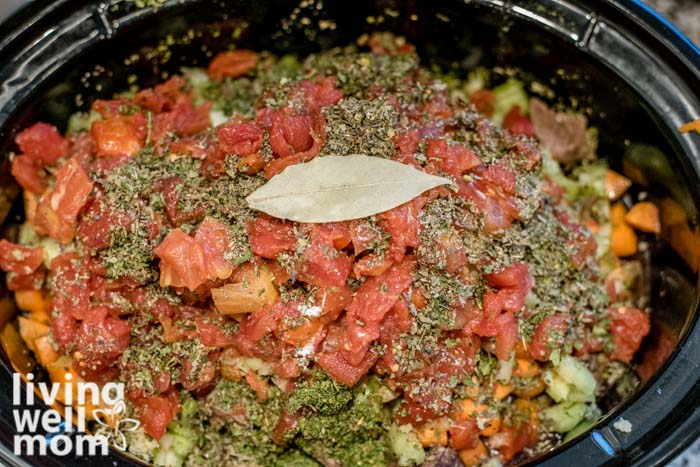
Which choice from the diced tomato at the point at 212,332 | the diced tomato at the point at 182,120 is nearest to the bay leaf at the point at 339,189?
the diced tomato at the point at 212,332

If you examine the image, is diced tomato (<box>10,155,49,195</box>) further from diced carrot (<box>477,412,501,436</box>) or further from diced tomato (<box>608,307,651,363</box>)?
diced tomato (<box>608,307,651,363</box>)

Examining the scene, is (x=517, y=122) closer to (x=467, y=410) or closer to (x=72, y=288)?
(x=467, y=410)

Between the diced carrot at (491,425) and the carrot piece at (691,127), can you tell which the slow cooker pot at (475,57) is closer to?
the carrot piece at (691,127)

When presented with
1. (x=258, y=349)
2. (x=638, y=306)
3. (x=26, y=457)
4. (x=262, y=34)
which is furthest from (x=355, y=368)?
(x=262, y=34)

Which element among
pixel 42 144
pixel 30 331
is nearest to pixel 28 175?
pixel 42 144

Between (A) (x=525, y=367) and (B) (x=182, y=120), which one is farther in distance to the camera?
(B) (x=182, y=120)

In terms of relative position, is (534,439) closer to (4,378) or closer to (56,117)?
(4,378)

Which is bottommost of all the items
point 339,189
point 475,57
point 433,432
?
point 433,432
